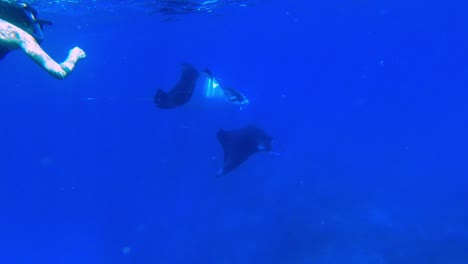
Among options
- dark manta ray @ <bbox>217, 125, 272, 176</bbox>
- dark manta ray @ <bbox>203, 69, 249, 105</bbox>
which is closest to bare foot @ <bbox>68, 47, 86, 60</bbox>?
dark manta ray @ <bbox>217, 125, 272, 176</bbox>

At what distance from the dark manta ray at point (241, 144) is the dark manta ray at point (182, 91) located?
1567 mm

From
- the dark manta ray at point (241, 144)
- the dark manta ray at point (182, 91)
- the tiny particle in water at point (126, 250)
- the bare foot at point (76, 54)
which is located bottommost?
the tiny particle in water at point (126, 250)

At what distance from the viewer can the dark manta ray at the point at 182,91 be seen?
11961 mm

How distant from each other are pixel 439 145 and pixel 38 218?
29791 mm

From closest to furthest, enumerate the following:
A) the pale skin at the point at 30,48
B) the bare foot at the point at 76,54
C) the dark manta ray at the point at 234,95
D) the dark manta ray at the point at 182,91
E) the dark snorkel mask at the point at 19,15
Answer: the pale skin at the point at 30,48, the bare foot at the point at 76,54, the dark snorkel mask at the point at 19,15, the dark manta ray at the point at 182,91, the dark manta ray at the point at 234,95

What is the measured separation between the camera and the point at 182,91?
Result: 12273mm

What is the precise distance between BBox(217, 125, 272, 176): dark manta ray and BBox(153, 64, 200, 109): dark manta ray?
1.57 metres

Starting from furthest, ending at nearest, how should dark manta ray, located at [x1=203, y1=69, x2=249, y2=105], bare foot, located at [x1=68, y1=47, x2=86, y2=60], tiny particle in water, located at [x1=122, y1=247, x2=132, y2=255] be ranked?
tiny particle in water, located at [x1=122, y1=247, x2=132, y2=255]
dark manta ray, located at [x1=203, y1=69, x2=249, y2=105]
bare foot, located at [x1=68, y1=47, x2=86, y2=60]

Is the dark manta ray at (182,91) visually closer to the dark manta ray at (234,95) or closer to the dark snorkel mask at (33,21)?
the dark manta ray at (234,95)

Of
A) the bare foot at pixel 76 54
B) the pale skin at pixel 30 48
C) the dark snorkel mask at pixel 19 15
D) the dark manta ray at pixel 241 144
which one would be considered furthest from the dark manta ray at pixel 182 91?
the pale skin at pixel 30 48

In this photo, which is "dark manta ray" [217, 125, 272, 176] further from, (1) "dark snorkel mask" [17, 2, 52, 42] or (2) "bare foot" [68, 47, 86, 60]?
(2) "bare foot" [68, 47, 86, 60]

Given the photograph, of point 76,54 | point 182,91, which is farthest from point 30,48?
point 182,91

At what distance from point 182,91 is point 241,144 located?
94.7 inches

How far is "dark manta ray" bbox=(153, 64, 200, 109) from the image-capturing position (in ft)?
39.2
